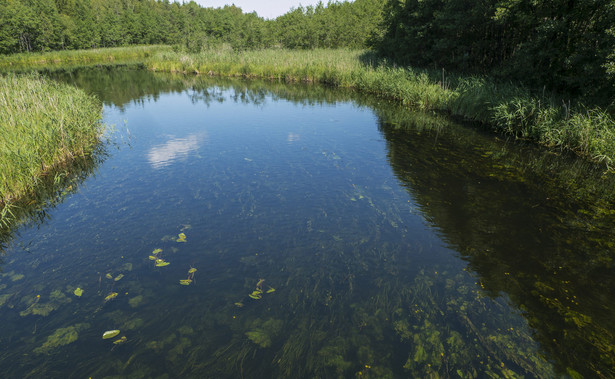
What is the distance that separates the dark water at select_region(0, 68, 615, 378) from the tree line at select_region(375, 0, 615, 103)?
4004 mm

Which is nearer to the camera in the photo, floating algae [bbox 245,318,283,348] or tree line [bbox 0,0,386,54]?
floating algae [bbox 245,318,283,348]

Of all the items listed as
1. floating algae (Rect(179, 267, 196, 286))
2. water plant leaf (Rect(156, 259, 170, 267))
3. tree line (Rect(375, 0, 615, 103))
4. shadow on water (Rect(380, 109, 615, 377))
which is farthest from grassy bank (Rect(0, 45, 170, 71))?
shadow on water (Rect(380, 109, 615, 377))

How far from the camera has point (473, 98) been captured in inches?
618

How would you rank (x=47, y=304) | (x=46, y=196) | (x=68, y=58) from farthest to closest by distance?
1. (x=68, y=58)
2. (x=46, y=196)
3. (x=47, y=304)

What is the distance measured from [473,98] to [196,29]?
2429 inches

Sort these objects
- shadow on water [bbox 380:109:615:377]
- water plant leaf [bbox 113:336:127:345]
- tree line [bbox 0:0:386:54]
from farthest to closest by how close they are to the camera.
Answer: tree line [bbox 0:0:386:54]
shadow on water [bbox 380:109:615:377]
water plant leaf [bbox 113:336:127:345]

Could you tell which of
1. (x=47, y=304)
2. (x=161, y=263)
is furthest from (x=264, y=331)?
(x=47, y=304)

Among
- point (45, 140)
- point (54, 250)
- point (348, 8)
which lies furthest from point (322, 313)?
point (348, 8)

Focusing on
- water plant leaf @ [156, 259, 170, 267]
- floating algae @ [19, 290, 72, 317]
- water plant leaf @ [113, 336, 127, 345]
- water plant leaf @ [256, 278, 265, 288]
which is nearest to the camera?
water plant leaf @ [113, 336, 127, 345]

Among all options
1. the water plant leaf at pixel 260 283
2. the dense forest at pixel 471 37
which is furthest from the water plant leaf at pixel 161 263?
the dense forest at pixel 471 37

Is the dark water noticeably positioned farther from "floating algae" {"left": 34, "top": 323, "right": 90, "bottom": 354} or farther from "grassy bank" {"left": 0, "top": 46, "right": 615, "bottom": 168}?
"grassy bank" {"left": 0, "top": 46, "right": 615, "bottom": 168}

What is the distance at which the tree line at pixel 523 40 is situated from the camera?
1120cm

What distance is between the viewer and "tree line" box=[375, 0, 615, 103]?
441 inches

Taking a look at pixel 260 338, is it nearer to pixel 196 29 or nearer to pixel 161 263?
pixel 161 263
